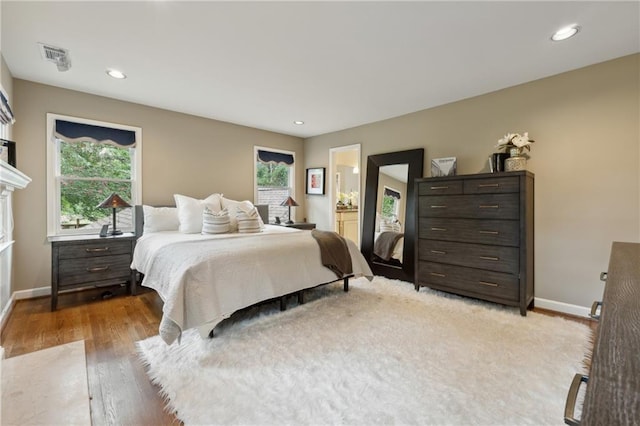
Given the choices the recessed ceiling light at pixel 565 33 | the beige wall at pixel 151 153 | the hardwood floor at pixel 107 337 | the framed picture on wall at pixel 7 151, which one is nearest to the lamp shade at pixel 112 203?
the beige wall at pixel 151 153

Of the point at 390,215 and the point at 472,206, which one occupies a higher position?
the point at 472,206

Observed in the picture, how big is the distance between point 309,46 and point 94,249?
310 cm

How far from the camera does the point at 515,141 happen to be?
3000mm

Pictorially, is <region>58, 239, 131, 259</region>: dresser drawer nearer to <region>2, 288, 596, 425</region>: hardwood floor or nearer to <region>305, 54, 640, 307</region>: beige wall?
<region>2, 288, 596, 425</region>: hardwood floor

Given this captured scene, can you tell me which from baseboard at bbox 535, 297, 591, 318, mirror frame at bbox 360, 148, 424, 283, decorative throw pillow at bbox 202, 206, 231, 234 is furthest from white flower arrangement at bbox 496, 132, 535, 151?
decorative throw pillow at bbox 202, 206, 231, 234

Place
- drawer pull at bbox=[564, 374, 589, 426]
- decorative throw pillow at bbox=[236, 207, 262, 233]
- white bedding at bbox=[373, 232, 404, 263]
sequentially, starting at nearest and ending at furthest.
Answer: drawer pull at bbox=[564, 374, 589, 426], decorative throw pillow at bbox=[236, 207, 262, 233], white bedding at bbox=[373, 232, 404, 263]

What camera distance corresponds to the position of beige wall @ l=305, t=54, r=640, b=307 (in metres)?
2.62

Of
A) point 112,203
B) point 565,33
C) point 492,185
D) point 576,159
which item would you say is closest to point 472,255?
point 492,185

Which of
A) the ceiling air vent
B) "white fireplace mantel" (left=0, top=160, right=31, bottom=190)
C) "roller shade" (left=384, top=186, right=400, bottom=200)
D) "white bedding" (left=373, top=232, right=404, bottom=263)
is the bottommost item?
"white bedding" (left=373, top=232, right=404, bottom=263)

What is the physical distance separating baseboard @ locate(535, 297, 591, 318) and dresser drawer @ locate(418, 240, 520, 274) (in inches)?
25.1

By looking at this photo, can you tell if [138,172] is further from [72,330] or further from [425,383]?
[425,383]

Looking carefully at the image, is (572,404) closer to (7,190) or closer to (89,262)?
(7,190)

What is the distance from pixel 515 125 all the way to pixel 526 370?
2.55 meters

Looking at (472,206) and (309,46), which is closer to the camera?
(309,46)
